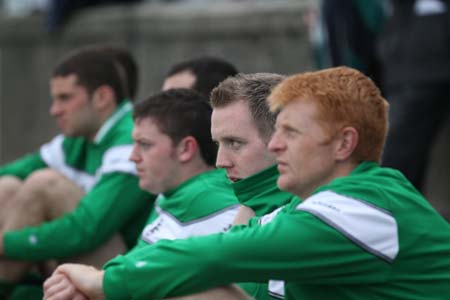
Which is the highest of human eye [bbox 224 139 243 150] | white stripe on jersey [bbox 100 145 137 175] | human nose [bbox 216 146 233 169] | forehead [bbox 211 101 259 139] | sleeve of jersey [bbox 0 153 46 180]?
forehead [bbox 211 101 259 139]

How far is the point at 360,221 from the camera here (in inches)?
124

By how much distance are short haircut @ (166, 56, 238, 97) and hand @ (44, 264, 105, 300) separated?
74.5 inches

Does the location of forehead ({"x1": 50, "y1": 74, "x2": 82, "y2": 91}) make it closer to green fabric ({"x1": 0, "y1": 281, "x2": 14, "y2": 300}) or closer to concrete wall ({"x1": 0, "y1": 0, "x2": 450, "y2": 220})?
green fabric ({"x1": 0, "y1": 281, "x2": 14, "y2": 300})

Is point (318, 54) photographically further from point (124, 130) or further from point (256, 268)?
point (256, 268)

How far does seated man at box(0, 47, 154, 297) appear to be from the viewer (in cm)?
552

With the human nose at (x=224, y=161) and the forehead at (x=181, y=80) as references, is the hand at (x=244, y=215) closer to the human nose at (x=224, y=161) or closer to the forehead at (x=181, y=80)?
the human nose at (x=224, y=161)

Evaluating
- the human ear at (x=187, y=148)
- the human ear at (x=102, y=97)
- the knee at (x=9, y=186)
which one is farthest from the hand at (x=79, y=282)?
the human ear at (x=102, y=97)

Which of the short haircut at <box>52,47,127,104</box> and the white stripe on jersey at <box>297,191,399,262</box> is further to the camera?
the short haircut at <box>52,47,127,104</box>

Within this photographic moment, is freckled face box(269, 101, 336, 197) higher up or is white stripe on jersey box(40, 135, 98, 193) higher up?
freckled face box(269, 101, 336, 197)

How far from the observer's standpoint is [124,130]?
19.4 ft

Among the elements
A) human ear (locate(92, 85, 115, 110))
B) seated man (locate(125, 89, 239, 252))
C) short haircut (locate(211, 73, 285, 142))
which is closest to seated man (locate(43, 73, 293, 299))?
short haircut (locate(211, 73, 285, 142))

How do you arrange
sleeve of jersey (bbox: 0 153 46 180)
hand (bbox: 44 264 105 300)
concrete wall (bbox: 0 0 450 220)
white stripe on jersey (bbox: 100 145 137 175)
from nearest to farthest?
1. hand (bbox: 44 264 105 300)
2. white stripe on jersey (bbox: 100 145 137 175)
3. sleeve of jersey (bbox: 0 153 46 180)
4. concrete wall (bbox: 0 0 450 220)

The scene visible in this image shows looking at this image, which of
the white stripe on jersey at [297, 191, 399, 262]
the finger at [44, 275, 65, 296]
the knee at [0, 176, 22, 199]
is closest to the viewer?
the white stripe on jersey at [297, 191, 399, 262]

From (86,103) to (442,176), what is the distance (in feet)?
9.32
